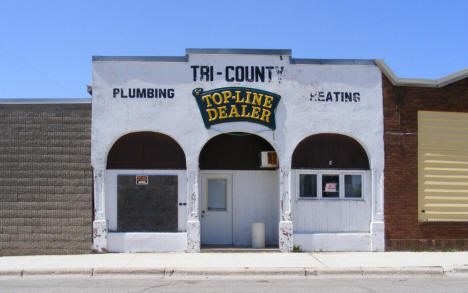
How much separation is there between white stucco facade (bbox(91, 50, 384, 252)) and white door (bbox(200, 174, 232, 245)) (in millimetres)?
1243

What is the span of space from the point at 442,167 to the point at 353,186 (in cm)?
250

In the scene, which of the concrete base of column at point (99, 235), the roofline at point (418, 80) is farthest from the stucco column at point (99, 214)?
the roofline at point (418, 80)

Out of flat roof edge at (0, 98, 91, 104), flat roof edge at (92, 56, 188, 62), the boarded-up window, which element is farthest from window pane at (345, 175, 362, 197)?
flat roof edge at (0, 98, 91, 104)

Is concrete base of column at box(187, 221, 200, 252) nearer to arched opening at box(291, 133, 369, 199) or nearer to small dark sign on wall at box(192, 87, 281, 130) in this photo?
small dark sign on wall at box(192, 87, 281, 130)

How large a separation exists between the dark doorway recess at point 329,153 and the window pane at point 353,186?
0.29 m

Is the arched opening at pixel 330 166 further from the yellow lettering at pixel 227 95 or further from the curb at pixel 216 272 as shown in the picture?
the curb at pixel 216 272

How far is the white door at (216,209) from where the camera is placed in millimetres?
14180

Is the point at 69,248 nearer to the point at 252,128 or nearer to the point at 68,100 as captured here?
the point at 68,100

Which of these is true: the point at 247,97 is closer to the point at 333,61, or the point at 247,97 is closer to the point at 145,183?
the point at 333,61

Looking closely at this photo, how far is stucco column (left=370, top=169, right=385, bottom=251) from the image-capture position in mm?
13117

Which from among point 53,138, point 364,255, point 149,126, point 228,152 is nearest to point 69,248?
point 53,138

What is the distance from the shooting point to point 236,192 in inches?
561

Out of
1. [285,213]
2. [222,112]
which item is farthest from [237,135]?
[285,213]

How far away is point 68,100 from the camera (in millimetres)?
12984
